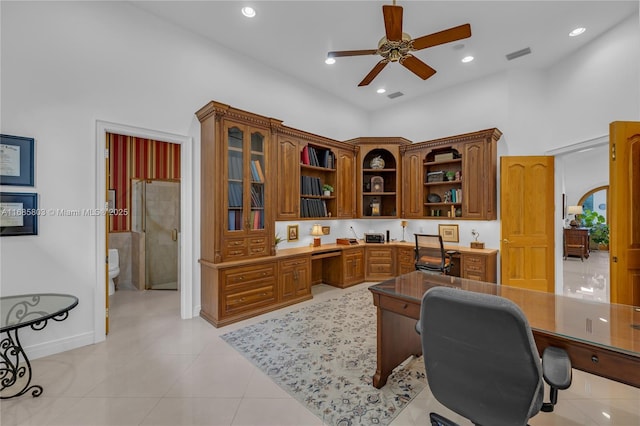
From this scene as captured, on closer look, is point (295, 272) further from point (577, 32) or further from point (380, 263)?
point (577, 32)

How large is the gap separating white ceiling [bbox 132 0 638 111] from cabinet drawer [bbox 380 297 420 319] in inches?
125

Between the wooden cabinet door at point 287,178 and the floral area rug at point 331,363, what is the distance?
1.53m

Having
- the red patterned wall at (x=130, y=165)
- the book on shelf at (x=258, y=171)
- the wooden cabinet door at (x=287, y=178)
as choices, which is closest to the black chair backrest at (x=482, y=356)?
the book on shelf at (x=258, y=171)

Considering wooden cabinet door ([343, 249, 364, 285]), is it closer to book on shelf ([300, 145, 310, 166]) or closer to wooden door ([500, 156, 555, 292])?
book on shelf ([300, 145, 310, 166])

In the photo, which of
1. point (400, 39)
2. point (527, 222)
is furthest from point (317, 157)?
point (527, 222)

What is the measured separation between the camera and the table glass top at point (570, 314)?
1.30 meters

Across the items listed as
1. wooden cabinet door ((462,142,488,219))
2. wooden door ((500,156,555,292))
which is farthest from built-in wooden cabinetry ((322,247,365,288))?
wooden door ((500,156,555,292))

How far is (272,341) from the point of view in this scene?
286 centimetres

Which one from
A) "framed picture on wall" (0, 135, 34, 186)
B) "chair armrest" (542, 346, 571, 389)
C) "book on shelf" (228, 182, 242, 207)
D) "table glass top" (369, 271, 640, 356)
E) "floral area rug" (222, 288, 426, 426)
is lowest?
"floral area rug" (222, 288, 426, 426)

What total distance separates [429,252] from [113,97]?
4535 mm

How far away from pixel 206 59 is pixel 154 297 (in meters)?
3.68

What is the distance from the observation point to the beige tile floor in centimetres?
179

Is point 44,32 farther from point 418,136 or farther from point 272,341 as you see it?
point 418,136

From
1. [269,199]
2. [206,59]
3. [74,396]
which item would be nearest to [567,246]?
[269,199]
